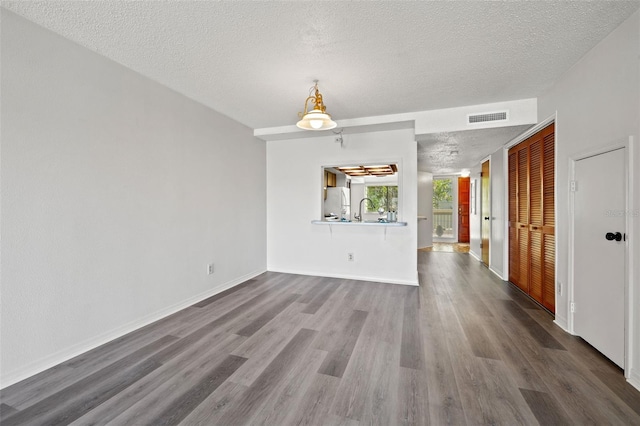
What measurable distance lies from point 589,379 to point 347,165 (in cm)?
372

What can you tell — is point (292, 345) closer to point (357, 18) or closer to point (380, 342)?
point (380, 342)

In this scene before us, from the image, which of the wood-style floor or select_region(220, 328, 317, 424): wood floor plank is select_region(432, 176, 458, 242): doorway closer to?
the wood-style floor

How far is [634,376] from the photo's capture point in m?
1.86

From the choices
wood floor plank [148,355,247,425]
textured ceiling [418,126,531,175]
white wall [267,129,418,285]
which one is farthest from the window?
wood floor plank [148,355,247,425]

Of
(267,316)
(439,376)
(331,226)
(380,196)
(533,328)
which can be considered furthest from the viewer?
(380,196)

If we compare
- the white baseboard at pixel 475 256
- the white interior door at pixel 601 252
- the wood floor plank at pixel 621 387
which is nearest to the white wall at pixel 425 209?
the white baseboard at pixel 475 256

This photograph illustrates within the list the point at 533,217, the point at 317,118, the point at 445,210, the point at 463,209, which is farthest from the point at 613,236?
the point at 445,210

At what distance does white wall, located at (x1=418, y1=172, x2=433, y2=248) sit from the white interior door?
5432 millimetres

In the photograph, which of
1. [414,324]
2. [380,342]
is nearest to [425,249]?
[414,324]

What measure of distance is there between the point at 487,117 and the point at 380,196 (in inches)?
162

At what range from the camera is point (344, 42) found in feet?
7.38

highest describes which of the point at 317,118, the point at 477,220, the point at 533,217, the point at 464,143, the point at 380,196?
the point at 464,143

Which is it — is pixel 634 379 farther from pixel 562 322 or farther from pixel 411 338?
pixel 411 338

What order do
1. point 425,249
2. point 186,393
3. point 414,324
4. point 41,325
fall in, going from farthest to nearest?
point 425,249, point 414,324, point 41,325, point 186,393
